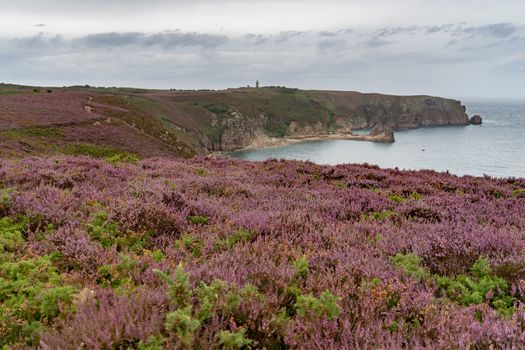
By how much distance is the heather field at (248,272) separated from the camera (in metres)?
3.21

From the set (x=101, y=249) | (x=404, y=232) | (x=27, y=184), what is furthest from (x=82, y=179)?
(x=404, y=232)

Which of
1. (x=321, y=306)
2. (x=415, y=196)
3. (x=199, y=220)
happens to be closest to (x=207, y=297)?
(x=321, y=306)

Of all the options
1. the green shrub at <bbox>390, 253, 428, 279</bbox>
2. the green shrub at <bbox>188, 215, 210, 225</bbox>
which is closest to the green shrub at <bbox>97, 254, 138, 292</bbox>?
the green shrub at <bbox>188, 215, 210, 225</bbox>

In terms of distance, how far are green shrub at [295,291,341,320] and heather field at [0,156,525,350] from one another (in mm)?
14

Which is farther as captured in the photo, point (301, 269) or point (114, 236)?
point (114, 236)

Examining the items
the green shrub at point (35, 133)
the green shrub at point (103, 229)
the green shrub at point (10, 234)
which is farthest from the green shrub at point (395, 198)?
the green shrub at point (35, 133)

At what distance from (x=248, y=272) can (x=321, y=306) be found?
4.33 feet

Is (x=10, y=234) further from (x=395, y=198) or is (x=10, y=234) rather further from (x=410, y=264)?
(x=395, y=198)

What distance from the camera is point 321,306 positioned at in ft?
11.8

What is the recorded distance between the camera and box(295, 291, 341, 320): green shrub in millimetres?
3516

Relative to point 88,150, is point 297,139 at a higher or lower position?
lower

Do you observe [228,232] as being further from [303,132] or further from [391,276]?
[303,132]

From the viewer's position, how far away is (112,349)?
291cm

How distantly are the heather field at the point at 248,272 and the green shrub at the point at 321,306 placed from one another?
14 millimetres
